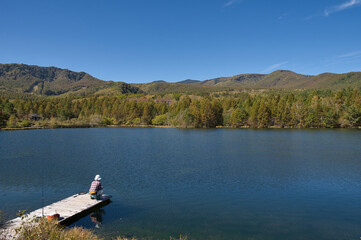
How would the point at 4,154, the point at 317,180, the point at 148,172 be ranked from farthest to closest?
the point at 4,154
the point at 148,172
the point at 317,180

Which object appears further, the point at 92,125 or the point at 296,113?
the point at 92,125

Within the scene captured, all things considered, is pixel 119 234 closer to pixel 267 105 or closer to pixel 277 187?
pixel 277 187

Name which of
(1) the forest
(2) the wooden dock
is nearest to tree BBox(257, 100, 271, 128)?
(1) the forest

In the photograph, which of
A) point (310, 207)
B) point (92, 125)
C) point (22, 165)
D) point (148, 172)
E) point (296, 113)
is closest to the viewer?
point (310, 207)

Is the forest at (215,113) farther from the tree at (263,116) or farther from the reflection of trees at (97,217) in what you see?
the reflection of trees at (97,217)

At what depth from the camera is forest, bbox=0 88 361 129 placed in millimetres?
109500

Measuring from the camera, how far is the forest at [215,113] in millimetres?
109500

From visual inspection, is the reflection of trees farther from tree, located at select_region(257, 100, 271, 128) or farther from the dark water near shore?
tree, located at select_region(257, 100, 271, 128)

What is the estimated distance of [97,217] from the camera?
655 inches

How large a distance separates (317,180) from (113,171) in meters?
20.8

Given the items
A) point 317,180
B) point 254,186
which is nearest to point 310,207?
point 254,186

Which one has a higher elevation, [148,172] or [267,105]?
[267,105]

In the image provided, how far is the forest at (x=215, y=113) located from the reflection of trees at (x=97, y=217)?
107 metres

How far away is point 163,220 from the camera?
15.9 metres
